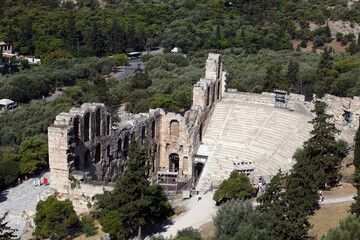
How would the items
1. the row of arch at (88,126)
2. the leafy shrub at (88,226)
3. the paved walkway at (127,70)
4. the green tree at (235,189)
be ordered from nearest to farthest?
the leafy shrub at (88,226) → the row of arch at (88,126) → the green tree at (235,189) → the paved walkway at (127,70)

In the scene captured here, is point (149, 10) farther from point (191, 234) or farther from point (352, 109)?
point (191, 234)

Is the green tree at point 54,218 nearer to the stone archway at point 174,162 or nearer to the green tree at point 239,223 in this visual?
the green tree at point 239,223

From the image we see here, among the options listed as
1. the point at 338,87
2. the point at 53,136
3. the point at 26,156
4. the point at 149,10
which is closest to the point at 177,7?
the point at 149,10

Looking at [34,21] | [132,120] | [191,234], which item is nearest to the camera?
[191,234]

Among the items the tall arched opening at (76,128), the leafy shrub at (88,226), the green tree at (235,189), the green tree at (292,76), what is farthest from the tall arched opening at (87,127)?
the green tree at (292,76)

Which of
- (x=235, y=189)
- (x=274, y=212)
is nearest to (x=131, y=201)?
(x=274, y=212)

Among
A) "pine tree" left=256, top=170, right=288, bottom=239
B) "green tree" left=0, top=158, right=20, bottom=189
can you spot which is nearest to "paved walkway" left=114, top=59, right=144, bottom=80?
"green tree" left=0, top=158, right=20, bottom=189
